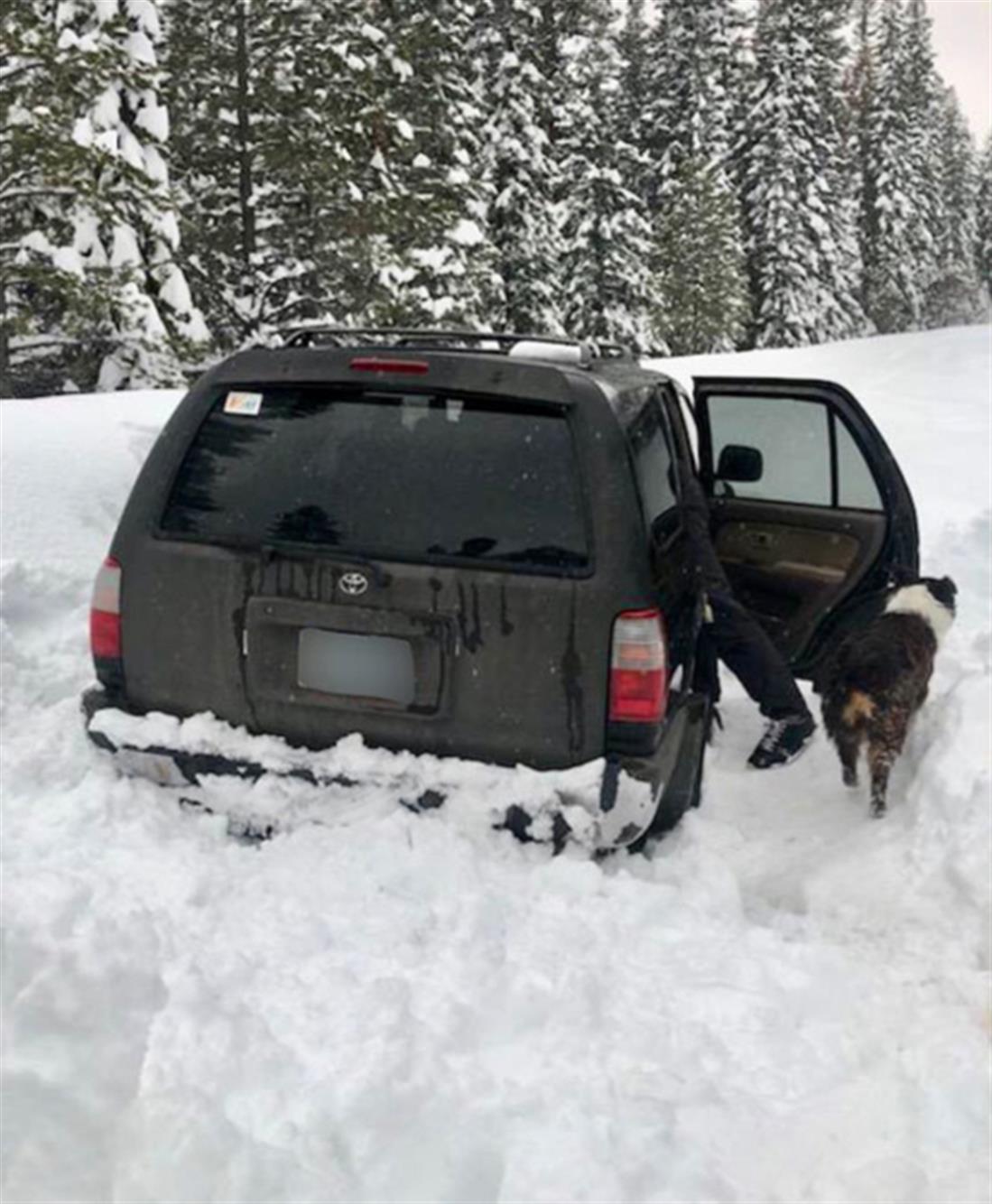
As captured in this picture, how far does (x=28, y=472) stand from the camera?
6.92m

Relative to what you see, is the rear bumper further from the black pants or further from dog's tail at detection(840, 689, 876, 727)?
dog's tail at detection(840, 689, 876, 727)

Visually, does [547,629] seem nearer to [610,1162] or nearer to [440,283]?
[610,1162]

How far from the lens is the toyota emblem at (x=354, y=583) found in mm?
3404

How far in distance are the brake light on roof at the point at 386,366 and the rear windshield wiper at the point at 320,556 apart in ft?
1.96

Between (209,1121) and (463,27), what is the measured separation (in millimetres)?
28429

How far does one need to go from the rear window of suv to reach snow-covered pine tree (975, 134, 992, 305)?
83471 mm

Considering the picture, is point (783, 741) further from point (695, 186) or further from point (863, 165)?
point (863, 165)

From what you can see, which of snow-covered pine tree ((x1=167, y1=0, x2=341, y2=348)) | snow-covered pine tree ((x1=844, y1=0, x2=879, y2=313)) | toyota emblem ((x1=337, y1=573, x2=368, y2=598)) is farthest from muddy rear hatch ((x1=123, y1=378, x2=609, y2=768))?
snow-covered pine tree ((x1=844, y1=0, x2=879, y2=313))

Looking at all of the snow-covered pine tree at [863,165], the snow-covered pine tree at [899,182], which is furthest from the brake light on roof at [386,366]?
the snow-covered pine tree at [899,182]

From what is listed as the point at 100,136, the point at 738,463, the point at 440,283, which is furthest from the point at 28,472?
the point at 440,283

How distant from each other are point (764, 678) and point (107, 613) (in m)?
2.67

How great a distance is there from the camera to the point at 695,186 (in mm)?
38625

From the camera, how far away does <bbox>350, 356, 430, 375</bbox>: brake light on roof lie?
3.49 metres

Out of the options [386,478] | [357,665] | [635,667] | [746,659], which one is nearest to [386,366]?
[386,478]
